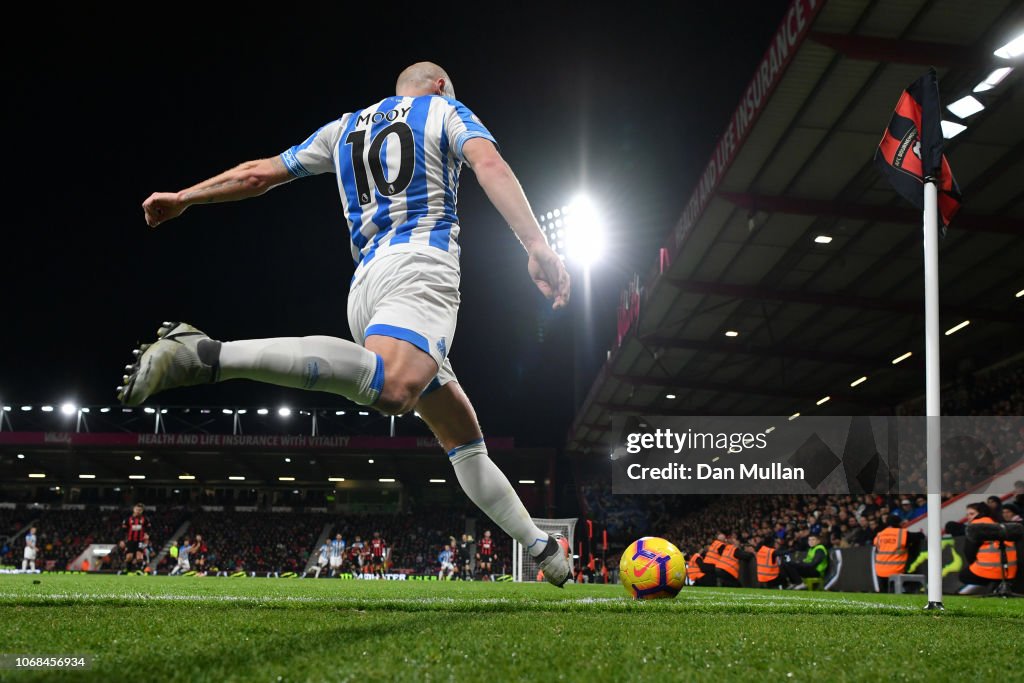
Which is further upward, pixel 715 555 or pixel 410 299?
pixel 410 299

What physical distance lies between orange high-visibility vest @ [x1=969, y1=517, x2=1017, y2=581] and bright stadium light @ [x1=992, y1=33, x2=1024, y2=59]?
18.9ft

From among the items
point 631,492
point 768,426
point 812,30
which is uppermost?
point 812,30

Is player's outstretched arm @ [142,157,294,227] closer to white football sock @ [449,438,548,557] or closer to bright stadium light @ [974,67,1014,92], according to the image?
white football sock @ [449,438,548,557]

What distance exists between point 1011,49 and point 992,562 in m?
6.35

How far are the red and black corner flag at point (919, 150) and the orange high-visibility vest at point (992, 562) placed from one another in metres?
5.78

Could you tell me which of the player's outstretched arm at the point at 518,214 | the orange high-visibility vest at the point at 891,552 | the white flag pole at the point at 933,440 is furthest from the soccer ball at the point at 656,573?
the orange high-visibility vest at the point at 891,552

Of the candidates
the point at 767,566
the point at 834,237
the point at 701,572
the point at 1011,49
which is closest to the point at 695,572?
the point at 701,572

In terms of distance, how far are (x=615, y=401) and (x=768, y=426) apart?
6.89 m

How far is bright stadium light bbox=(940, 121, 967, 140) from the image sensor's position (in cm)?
1238

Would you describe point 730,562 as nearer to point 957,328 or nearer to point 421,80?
point 957,328

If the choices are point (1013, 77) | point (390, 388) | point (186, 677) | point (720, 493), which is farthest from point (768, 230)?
Answer: point (720, 493)

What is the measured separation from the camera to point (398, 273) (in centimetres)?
298

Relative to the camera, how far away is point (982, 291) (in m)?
19.8

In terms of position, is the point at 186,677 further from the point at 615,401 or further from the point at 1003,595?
the point at 615,401
